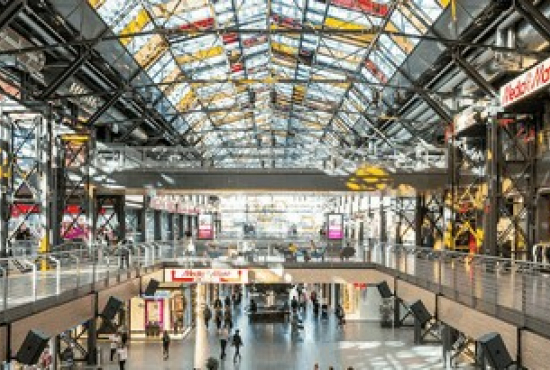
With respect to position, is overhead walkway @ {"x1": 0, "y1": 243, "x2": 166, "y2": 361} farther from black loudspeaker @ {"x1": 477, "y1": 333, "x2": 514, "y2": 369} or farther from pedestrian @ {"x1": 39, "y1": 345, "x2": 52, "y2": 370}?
black loudspeaker @ {"x1": 477, "y1": 333, "x2": 514, "y2": 369}

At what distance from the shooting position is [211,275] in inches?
1316

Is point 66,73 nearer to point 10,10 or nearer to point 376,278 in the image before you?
point 10,10

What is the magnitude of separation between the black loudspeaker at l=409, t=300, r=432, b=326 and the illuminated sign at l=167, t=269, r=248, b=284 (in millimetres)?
15525

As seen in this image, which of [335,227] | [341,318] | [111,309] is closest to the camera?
[111,309]

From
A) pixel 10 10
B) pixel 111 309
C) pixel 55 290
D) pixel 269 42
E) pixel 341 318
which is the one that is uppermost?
pixel 269 42

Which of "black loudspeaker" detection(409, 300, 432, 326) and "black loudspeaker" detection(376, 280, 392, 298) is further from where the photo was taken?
"black loudspeaker" detection(376, 280, 392, 298)

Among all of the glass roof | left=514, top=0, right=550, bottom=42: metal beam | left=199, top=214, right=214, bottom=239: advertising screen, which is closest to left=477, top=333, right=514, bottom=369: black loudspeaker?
left=514, top=0, right=550, bottom=42: metal beam

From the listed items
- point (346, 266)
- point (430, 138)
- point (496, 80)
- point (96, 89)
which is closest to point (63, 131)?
point (96, 89)

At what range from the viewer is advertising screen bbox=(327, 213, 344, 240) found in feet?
127

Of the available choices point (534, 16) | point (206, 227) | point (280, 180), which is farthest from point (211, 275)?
point (534, 16)

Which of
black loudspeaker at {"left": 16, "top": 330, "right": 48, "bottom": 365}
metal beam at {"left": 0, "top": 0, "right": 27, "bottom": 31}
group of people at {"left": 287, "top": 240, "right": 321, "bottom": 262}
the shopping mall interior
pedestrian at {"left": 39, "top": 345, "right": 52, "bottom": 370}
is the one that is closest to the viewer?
black loudspeaker at {"left": 16, "top": 330, "right": 48, "bottom": 365}

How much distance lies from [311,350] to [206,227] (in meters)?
13.5

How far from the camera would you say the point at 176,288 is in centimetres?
3797

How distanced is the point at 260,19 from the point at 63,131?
11.2 m
